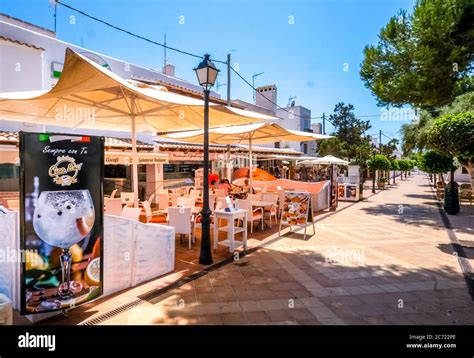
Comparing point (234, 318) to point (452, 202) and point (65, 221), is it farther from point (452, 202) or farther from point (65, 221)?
point (452, 202)

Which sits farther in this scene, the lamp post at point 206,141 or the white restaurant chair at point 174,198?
the white restaurant chair at point 174,198

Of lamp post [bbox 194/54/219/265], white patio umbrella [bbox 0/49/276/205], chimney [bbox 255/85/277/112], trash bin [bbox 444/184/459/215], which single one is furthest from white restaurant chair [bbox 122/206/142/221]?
chimney [bbox 255/85/277/112]

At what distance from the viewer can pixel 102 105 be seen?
20.2 feet

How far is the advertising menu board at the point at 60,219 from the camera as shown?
10.6 ft

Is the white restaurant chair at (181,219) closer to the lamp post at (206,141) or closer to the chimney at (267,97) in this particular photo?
the lamp post at (206,141)

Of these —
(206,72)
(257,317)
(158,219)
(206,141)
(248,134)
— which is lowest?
(257,317)

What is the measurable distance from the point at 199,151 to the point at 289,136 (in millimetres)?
5964

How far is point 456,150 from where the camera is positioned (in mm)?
9672

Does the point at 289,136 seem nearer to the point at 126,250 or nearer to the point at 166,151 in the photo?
the point at 166,151

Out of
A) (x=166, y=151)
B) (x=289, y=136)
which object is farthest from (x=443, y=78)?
(x=166, y=151)

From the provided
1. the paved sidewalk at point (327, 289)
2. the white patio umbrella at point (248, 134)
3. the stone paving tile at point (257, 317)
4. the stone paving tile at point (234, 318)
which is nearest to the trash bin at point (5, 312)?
the paved sidewalk at point (327, 289)

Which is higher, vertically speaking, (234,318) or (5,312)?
(5,312)

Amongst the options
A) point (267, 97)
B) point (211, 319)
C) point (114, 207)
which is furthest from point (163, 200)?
point (267, 97)

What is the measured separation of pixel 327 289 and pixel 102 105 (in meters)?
5.63
